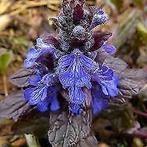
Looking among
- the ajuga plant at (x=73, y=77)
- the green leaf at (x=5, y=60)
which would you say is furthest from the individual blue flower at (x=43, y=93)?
the green leaf at (x=5, y=60)

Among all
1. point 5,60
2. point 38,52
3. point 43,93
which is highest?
point 5,60

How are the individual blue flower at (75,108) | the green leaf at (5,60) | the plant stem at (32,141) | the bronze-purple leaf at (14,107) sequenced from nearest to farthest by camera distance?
the individual blue flower at (75,108) → the bronze-purple leaf at (14,107) → the plant stem at (32,141) → the green leaf at (5,60)

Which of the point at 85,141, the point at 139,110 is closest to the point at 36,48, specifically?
the point at 85,141

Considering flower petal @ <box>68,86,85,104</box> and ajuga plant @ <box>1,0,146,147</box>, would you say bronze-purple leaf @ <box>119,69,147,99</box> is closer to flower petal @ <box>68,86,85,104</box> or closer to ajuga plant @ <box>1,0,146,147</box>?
ajuga plant @ <box>1,0,146,147</box>

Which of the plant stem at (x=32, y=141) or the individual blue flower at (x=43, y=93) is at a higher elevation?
the individual blue flower at (x=43, y=93)

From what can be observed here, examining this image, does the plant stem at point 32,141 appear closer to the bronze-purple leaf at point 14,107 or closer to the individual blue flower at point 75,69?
the bronze-purple leaf at point 14,107

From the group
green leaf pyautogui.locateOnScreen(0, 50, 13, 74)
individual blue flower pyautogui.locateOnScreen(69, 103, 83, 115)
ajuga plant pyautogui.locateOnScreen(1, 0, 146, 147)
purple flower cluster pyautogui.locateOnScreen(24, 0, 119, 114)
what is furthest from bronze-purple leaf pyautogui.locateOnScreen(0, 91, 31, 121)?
green leaf pyautogui.locateOnScreen(0, 50, 13, 74)

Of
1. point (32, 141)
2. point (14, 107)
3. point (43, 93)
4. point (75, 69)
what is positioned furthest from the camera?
point (32, 141)

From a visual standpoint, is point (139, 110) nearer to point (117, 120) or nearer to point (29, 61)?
point (117, 120)

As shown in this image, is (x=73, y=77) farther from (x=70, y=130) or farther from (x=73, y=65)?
(x=70, y=130)

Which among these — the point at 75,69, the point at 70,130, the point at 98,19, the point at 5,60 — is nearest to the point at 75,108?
the point at 70,130
